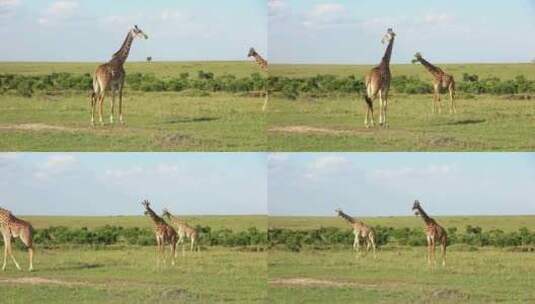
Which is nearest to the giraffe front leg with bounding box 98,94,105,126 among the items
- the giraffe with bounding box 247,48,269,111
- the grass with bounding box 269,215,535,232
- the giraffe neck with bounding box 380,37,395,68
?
the giraffe with bounding box 247,48,269,111

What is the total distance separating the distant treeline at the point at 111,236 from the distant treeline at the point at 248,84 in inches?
41.0

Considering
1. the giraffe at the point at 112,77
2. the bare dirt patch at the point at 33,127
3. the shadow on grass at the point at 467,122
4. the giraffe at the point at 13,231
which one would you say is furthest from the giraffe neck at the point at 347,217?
the giraffe at the point at 13,231

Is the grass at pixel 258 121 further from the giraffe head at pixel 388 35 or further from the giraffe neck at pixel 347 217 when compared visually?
the giraffe neck at pixel 347 217

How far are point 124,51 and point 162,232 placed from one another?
136 centimetres

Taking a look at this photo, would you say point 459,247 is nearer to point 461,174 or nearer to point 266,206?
point 461,174

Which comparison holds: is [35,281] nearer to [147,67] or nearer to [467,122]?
[147,67]

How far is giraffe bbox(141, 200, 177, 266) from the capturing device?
7.40 m

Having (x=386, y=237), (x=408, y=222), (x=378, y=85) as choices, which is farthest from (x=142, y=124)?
(x=408, y=222)

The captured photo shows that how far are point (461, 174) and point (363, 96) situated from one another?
92 cm

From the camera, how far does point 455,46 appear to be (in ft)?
24.2

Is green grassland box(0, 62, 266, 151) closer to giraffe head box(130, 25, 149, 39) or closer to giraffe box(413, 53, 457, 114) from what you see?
giraffe head box(130, 25, 149, 39)

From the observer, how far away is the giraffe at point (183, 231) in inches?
292

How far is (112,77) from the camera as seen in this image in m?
7.56

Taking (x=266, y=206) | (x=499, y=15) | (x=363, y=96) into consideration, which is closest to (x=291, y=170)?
(x=266, y=206)
